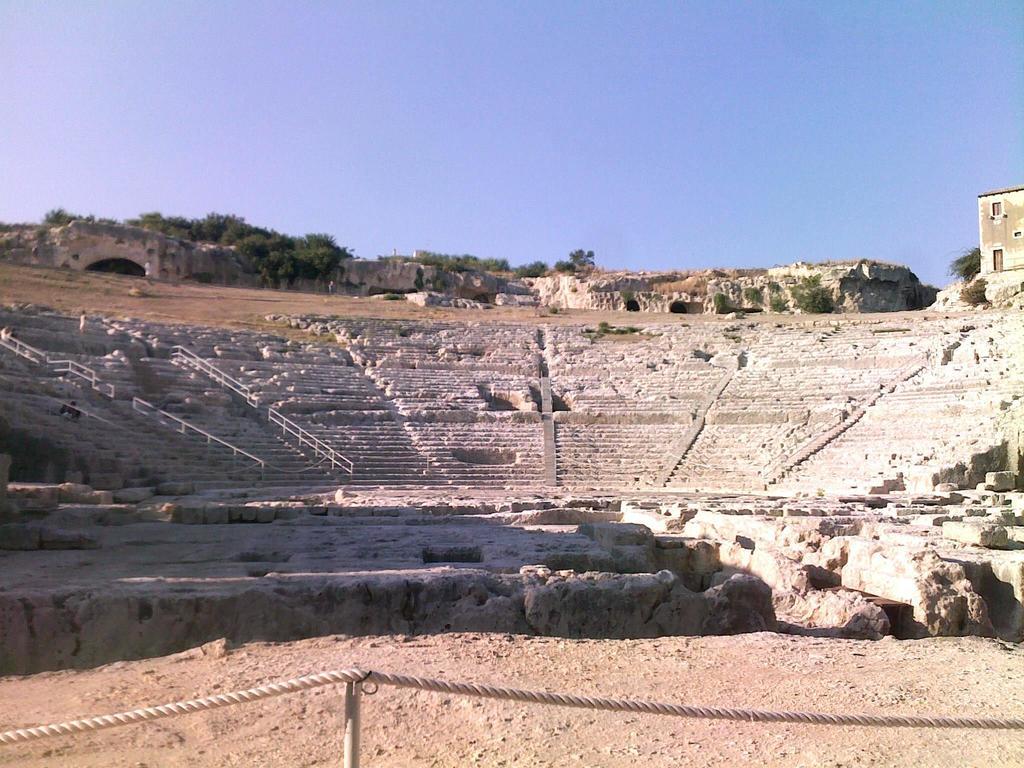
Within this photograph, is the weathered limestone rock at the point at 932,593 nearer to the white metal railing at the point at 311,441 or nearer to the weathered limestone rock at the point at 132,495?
the weathered limestone rock at the point at 132,495

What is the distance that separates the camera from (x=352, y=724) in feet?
8.11

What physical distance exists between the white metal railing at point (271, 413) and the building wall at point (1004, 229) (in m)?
29.1

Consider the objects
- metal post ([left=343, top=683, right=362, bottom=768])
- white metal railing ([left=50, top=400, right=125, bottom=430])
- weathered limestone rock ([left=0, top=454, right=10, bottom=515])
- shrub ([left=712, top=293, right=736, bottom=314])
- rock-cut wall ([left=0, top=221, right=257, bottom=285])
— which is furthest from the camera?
shrub ([left=712, top=293, right=736, bottom=314])

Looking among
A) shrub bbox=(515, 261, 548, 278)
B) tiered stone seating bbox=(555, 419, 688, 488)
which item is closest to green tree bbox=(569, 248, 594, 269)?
shrub bbox=(515, 261, 548, 278)

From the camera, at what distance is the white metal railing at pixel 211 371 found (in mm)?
20266

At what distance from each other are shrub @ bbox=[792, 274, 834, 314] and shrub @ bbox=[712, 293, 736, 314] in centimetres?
330

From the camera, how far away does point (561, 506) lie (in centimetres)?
1240

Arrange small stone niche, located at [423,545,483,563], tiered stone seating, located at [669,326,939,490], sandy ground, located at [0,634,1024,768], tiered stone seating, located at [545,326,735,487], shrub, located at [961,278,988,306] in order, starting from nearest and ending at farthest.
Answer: sandy ground, located at [0,634,1024,768], small stone niche, located at [423,545,483,563], tiered stone seating, located at [669,326,939,490], tiered stone seating, located at [545,326,735,487], shrub, located at [961,278,988,306]

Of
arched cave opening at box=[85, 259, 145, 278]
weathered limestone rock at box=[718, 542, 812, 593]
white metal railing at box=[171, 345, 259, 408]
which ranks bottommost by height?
weathered limestone rock at box=[718, 542, 812, 593]

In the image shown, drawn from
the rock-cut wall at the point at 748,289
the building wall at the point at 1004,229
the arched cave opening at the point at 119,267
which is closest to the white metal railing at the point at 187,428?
the arched cave opening at the point at 119,267

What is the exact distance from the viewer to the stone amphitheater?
5.52 metres

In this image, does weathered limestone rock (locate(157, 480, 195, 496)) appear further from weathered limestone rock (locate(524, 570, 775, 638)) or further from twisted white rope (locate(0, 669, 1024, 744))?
twisted white rope (locate(0, 669, 1024, 744))

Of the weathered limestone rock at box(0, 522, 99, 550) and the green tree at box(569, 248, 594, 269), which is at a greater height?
the green tree at box(569, 248, 594, 269)

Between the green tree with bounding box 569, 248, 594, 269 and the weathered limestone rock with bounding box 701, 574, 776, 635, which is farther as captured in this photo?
the green tree with bounding box 569, 248, 594, 269
